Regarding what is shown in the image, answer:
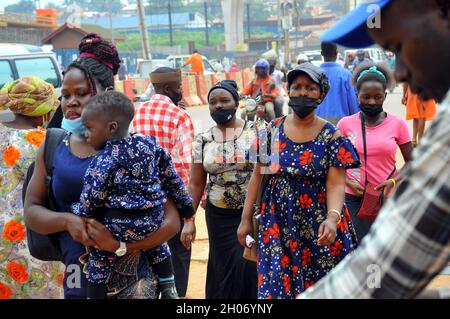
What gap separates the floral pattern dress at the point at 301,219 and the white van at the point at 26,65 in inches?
371

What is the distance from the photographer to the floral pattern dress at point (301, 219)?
4.35 meters

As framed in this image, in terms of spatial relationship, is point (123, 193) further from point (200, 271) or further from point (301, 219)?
point (200, 271)

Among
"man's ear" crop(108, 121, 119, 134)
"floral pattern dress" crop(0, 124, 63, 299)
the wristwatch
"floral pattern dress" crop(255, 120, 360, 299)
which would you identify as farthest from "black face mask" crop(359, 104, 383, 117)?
the wristwatch

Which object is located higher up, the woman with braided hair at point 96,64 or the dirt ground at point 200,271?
the woman with braided hair at point 96,64

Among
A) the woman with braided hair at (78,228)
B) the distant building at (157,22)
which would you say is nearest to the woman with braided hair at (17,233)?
the woman with braided hair at (78,228)

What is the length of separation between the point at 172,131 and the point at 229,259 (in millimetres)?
1196

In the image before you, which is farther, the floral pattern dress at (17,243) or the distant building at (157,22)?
the distant building at (157,22)

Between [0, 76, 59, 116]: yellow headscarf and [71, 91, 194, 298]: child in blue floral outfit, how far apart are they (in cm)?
126

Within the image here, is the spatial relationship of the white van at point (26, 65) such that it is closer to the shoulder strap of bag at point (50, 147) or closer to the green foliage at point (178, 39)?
the shoulder strap of bag at point (50, 147)

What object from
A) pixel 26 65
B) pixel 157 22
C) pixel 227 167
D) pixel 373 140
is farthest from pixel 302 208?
pixel 157 22

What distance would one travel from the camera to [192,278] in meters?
6.99

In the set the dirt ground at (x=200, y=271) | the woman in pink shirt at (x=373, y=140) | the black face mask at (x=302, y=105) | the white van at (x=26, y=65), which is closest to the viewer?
the black face mask at (x=302, y=105)

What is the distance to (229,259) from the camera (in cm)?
557
